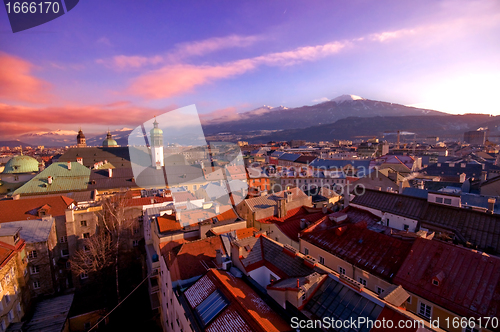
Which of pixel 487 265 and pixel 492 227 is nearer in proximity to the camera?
pixel 487 265

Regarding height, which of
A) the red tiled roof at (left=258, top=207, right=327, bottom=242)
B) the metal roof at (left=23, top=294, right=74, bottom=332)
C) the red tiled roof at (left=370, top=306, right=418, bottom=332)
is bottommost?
the metal roof at (left=23, top=294, right=74, bottom=332)

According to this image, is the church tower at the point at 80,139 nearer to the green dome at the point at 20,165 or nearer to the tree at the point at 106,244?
the green dome at the point at 20,165

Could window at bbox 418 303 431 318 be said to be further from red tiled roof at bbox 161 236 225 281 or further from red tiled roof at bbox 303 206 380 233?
red tiled roof at bbox 161 236 225 281

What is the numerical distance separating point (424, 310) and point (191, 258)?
1087 cm

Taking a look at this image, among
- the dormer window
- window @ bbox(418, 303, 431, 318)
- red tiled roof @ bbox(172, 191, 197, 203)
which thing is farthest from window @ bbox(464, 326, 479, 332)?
red tiled roof @ bbox(172, 191, 197, 203)

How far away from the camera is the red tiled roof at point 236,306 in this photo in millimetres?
7156

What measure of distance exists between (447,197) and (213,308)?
18.7m

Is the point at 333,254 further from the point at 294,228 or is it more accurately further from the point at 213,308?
the point at 213,308

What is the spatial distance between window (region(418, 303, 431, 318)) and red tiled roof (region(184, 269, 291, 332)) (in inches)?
250

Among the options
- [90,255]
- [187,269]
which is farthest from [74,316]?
[187,269]

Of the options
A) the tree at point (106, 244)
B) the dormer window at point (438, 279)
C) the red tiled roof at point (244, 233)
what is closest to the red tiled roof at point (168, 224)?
the red tiled roof at point (244, 233)

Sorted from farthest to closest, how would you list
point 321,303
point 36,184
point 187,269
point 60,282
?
1. point 36,184
2. point 60,282
3. point 187,269
4. point 321,303

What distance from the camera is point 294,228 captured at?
63.0 feet

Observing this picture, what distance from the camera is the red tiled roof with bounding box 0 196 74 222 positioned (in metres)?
24.1
